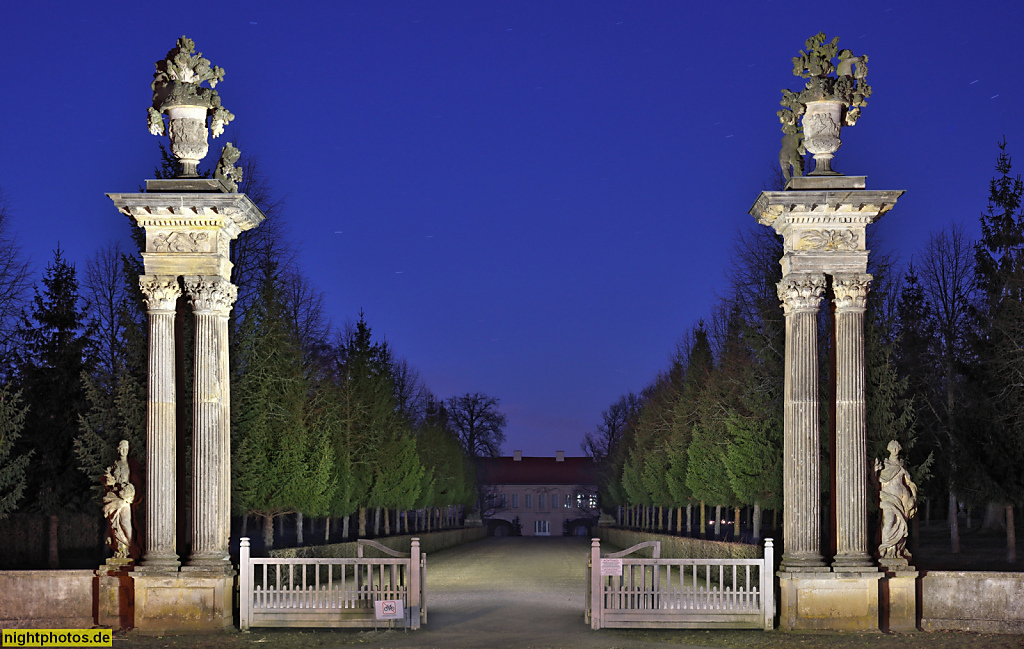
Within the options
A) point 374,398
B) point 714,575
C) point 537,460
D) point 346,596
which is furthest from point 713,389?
point 537,460

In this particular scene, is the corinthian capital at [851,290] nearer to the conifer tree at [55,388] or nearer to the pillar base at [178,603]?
the pillar base at [178,603]

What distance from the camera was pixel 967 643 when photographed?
1571 cm

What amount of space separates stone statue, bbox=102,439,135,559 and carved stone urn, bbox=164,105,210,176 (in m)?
4.53

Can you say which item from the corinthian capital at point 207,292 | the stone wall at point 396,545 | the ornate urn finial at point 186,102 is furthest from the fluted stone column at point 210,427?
the stone wall at point 396,545

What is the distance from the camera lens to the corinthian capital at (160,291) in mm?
17328

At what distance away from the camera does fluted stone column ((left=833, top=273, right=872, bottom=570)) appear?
1706 centimetres

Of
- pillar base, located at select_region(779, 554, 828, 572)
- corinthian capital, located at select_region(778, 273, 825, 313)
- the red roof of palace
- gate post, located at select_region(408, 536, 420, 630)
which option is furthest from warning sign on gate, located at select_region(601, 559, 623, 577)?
the red roof of palace

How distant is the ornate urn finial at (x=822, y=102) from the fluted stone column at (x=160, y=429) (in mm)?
9960

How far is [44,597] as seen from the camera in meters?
16.9

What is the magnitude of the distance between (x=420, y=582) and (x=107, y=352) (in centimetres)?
2481

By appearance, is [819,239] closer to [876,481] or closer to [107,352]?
[876,481]

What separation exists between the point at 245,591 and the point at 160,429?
283 cm

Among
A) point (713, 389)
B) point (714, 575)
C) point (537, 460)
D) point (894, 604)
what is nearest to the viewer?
point (894, 604)

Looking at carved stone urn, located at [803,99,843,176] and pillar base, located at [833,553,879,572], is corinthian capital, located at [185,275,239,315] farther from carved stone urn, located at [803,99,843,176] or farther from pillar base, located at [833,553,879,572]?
pillar base, located at [833,553,879,572]
